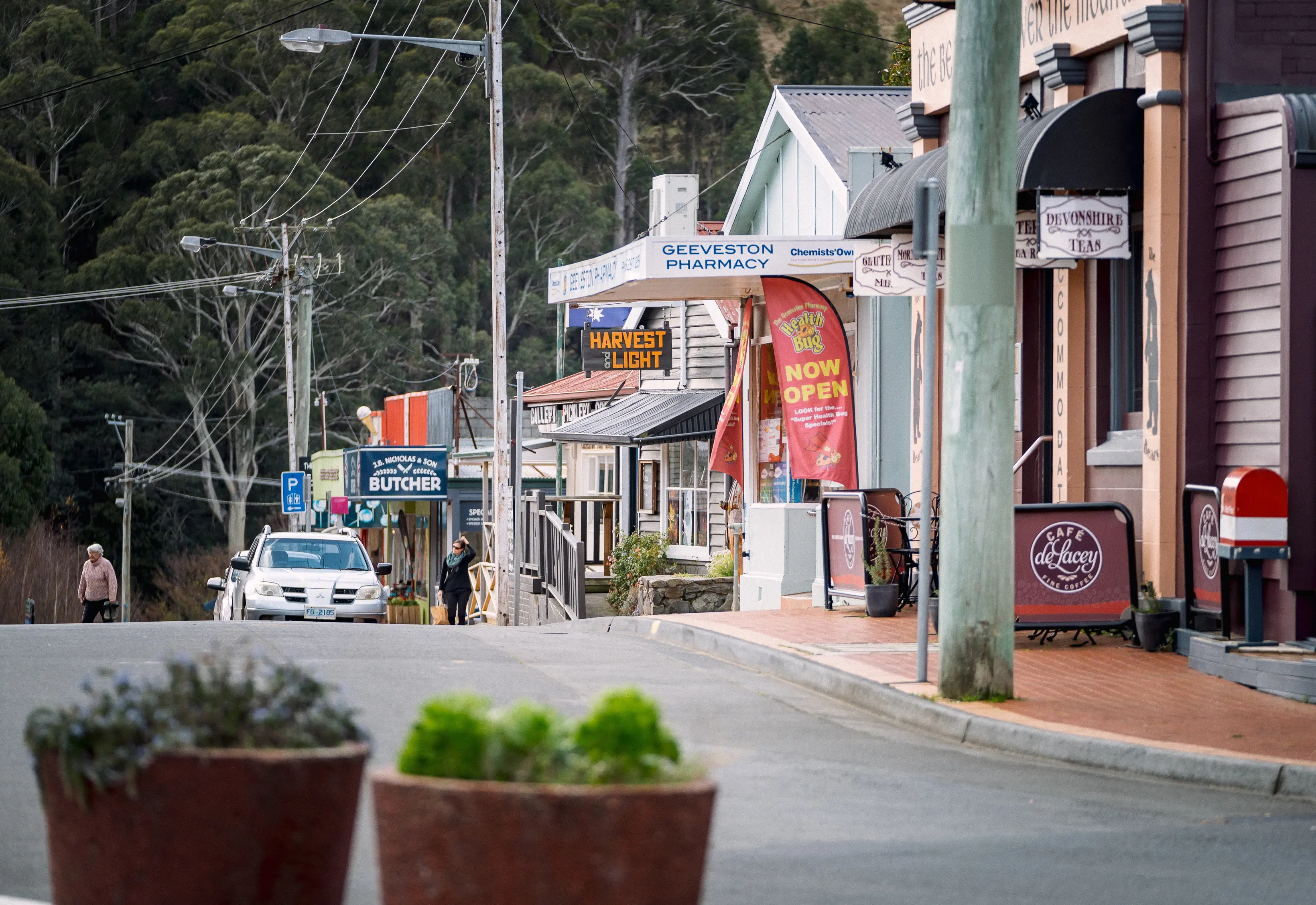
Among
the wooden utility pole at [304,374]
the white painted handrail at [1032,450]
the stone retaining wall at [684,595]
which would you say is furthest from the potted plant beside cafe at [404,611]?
the white painted handrail at [1032,450]

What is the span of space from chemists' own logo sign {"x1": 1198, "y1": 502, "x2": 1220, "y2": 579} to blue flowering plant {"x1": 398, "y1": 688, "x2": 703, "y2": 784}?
8776 millimetres

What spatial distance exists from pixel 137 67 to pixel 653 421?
40731mm

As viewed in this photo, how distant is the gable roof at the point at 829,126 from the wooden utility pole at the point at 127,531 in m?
31.7

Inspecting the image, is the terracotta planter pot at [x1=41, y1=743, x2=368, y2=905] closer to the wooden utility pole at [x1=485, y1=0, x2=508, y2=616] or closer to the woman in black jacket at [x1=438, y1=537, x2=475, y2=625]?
the wooden utility pole at [x1=485, y1=0, x2=508, y2=616]

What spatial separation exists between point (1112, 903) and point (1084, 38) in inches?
383

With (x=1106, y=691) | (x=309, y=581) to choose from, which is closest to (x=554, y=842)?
(x=1106, y=691)

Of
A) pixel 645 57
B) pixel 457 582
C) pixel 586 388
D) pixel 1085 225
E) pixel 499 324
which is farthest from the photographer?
pixel 645 57

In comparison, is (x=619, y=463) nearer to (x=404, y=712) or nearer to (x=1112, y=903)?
(x=404, y=712)

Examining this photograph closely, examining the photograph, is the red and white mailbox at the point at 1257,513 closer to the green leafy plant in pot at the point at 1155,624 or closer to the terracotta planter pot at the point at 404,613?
the green leafy plant in pot at the point at 1155,624

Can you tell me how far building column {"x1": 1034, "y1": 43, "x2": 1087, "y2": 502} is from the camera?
14562 millimetres

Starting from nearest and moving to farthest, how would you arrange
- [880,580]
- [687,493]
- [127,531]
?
[880,580]
[687,493]
[127,531]

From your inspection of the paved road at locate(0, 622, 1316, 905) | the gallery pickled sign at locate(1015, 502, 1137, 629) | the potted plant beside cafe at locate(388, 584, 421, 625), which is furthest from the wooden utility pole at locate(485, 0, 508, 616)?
the gallery pickled sign at locate(1015, 502, 1137, 629)

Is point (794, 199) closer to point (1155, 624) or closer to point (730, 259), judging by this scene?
point (730, 259)

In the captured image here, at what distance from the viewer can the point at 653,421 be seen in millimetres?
29094
